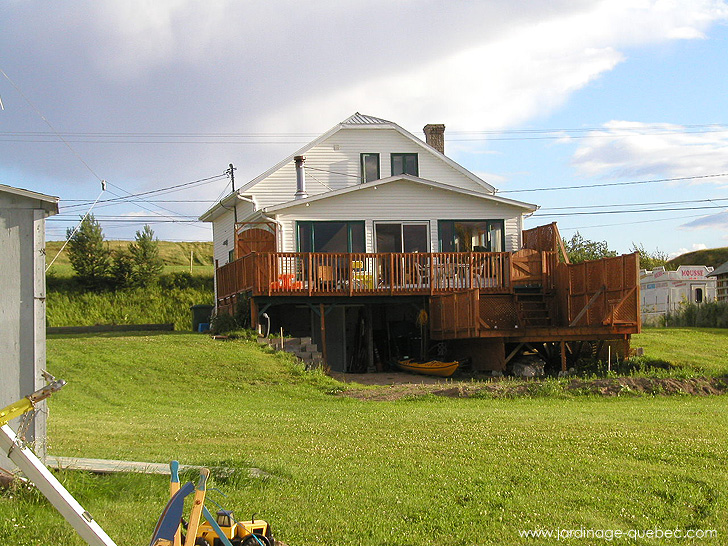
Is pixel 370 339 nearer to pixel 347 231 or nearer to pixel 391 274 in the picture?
pixel 391 274

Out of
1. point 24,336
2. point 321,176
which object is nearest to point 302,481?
point 24,336

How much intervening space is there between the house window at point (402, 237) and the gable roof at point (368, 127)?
188 inches

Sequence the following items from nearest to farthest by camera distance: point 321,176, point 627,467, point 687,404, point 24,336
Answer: point 24,336 → point 627,467 → point 687,404 → point 321,176

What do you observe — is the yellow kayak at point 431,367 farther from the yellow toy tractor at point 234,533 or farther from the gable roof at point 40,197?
the yellow toy tractor at point 234,533

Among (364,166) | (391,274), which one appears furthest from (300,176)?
(391,274)

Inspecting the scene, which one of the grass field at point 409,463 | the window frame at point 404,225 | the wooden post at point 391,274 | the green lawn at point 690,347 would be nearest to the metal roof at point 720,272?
the green lawn at point 690,347

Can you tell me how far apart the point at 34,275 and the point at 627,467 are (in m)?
6.34

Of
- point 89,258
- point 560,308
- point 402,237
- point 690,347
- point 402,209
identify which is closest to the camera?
point 690,347

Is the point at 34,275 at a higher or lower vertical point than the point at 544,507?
higher

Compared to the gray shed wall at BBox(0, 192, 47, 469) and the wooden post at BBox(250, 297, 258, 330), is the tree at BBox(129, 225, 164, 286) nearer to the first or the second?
the wooden post at BBox(250, 297, 258, 330)

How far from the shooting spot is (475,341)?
24156 mm

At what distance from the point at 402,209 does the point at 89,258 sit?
16496 millimetres

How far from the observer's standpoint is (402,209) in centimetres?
2791

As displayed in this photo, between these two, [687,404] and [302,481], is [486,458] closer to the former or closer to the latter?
[302,481]
